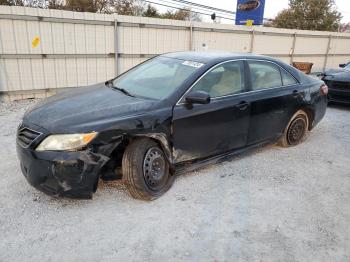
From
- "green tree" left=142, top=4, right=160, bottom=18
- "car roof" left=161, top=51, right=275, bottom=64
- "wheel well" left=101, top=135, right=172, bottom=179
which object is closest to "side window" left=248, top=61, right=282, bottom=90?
"car roof" left=161, top=51, right=275, bottom=64

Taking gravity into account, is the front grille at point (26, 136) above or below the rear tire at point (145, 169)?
above

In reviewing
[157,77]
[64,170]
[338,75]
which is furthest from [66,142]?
[338,75]

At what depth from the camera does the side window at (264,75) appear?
4.30 meters

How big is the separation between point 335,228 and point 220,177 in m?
1.40

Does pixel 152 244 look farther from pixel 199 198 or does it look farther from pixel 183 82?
pixel 183 82

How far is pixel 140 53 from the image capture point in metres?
9.45

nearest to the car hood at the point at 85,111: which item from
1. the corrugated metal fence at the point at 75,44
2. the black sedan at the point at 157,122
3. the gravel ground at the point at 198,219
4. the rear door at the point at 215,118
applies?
the black sedan at the point at 157,122

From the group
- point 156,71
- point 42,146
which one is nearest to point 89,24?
point 156,71

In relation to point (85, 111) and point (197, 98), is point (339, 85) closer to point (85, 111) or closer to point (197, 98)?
point (197, 98)

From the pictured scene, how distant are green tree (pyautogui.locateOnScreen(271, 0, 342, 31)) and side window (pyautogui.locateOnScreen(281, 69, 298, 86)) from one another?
3068 centimetres

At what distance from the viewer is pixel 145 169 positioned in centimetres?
326

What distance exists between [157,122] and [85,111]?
72 centimetres

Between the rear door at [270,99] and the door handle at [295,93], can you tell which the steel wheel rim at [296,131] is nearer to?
the rear door at [270,99]

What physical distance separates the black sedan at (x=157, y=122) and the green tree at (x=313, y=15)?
1214 inches
